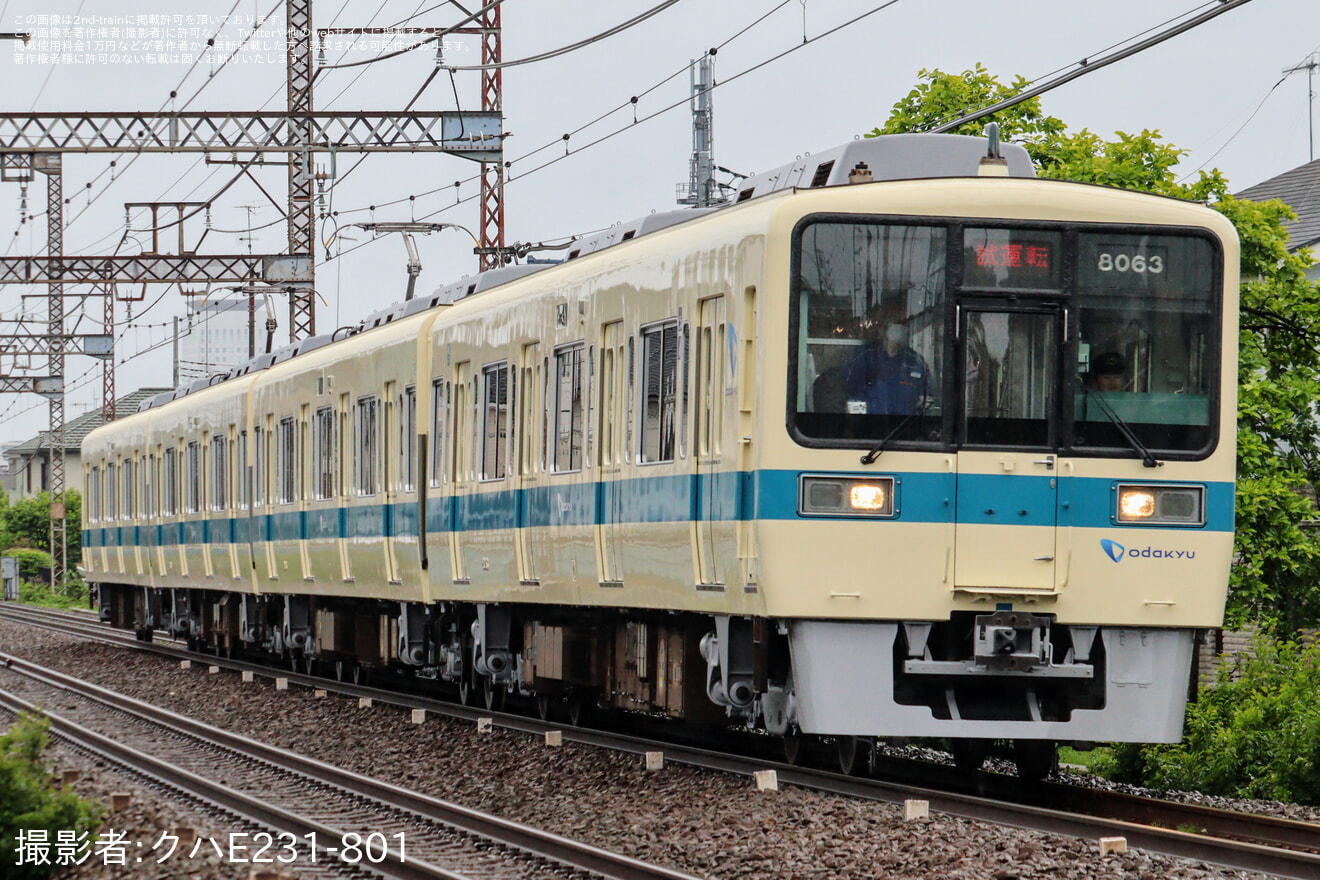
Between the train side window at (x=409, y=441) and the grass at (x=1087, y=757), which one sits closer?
the train side window at (x=409, y=441)

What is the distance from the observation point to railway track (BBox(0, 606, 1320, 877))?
8352mm

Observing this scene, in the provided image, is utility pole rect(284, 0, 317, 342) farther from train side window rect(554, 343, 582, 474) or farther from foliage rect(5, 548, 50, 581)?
foliage rect(5, 548, 50, 581)

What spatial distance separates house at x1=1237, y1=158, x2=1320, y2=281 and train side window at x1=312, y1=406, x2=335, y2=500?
1274 centimetres

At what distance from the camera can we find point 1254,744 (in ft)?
47.5

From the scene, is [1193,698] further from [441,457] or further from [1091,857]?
→ [441,457]

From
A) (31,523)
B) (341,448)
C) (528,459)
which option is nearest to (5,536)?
(31,523)

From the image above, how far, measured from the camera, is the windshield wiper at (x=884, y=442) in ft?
32.8

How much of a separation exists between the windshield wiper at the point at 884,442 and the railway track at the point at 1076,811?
1608 mm

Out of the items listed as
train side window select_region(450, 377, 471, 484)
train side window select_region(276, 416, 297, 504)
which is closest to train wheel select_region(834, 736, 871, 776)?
train side window select_region(450, 377, 471, 484)

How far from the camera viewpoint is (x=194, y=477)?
84.8 feet

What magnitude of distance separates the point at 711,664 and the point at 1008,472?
84.2 inches

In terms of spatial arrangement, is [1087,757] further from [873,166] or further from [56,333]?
[56,333]

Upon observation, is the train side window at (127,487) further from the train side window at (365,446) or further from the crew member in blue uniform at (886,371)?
the crew member in blue uniform at (886,371)

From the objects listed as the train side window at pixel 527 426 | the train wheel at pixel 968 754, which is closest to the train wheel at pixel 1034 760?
the train wheel at pixel 968 754
